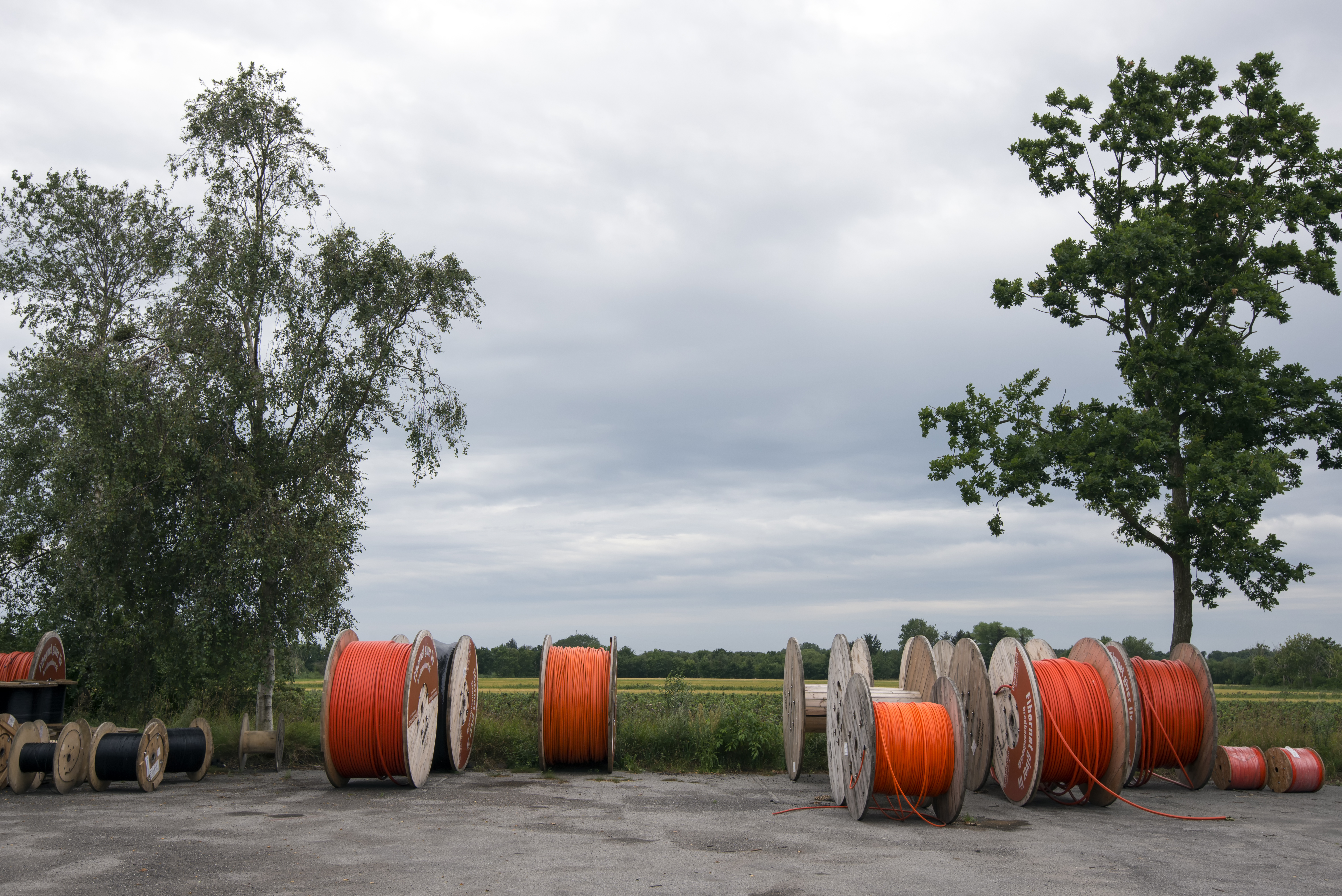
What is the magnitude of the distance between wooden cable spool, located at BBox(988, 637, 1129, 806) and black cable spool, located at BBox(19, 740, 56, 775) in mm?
11056

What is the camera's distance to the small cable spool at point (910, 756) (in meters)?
9.17

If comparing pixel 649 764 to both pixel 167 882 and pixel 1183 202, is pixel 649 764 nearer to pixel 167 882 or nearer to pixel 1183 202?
pixel 167 882

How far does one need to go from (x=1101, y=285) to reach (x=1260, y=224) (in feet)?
9.54

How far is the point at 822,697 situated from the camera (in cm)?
1220

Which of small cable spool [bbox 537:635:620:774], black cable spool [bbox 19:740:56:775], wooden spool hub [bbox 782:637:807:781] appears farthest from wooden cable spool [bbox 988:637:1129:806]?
black cable spool [bbox 19:740:56:775]

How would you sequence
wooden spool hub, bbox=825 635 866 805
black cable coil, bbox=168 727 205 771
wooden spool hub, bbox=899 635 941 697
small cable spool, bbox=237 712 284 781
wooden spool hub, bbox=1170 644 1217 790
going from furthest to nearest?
wooden spool hub, bbox=899 635 941 697 < small cable spool, bbox=237 712 284 781 < wooden spool hub, bbox=1170 644 1217 790 < black cable coil, bbox=168 727 205 771 < wooden spool hub, bbox=825 635 866 805

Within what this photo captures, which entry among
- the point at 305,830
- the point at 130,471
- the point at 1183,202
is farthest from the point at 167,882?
the point at 1183,202

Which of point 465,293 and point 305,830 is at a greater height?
point 465,293

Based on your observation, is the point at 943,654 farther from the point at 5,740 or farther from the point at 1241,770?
the point at 5,740

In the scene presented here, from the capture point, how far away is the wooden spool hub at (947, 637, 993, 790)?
1105cm

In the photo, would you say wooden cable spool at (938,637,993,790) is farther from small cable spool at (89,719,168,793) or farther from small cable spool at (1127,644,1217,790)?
small cable spool at (89,719,168,793)

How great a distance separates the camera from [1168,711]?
11.9 metres

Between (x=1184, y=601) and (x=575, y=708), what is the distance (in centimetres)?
1155

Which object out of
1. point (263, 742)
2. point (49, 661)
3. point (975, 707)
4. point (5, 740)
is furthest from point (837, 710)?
point (49, 661)
